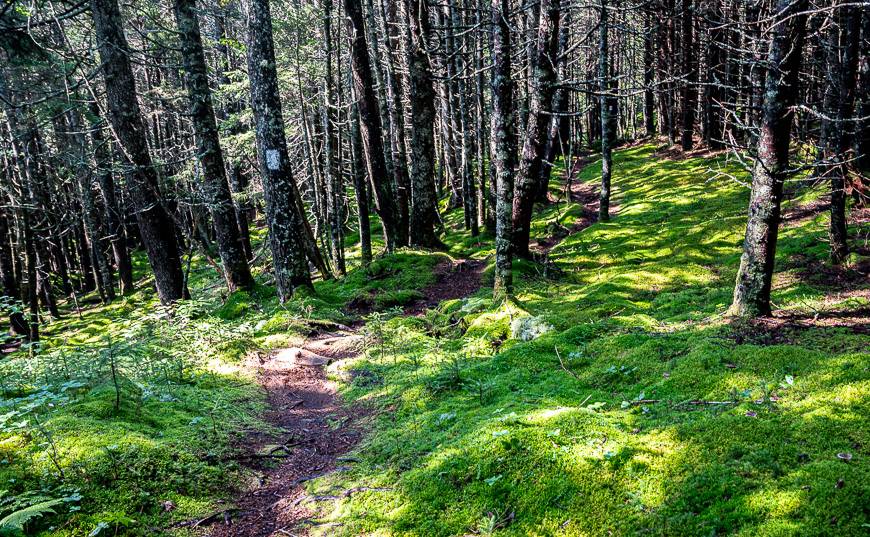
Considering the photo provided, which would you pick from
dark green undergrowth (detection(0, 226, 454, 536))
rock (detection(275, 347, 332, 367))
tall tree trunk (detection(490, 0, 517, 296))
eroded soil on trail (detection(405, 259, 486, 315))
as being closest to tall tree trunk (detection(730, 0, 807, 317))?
tall tree trunk (detection(490, 0, 517, 296))

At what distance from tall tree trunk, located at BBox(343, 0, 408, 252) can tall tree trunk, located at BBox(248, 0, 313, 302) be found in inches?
176

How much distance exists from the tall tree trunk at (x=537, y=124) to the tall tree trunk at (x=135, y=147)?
7.90m

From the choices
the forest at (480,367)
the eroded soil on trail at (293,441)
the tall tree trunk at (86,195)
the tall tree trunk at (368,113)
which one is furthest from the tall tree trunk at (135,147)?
the tall tree trunk at (86,195)

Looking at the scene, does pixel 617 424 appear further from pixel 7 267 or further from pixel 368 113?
pixel 7 267

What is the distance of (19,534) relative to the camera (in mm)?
3303

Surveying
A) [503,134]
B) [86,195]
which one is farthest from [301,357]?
[86,195]

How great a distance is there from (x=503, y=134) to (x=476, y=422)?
5376 millimetres

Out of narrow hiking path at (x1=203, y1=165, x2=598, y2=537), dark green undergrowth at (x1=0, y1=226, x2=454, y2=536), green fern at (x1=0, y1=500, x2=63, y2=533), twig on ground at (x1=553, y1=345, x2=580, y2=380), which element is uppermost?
green fern at (x1=0, y1=500, x2=63, y2=533)

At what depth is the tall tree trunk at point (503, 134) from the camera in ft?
27.7

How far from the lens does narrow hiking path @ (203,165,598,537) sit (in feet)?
14.0

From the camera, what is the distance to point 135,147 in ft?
34.4

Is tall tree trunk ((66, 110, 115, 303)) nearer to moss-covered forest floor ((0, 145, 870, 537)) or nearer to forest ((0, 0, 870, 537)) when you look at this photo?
forest ((0, 0, 870, 537))

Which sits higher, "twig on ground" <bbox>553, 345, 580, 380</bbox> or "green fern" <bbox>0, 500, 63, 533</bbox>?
"green fern" <bbox>0, 500, 63, 533</bbox>

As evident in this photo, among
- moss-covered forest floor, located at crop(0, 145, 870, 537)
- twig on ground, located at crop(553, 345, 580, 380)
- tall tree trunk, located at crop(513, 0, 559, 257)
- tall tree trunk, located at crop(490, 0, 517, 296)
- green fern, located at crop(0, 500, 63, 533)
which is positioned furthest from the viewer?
tall tree trunk, located at crop(513, 0, 559, 257)
